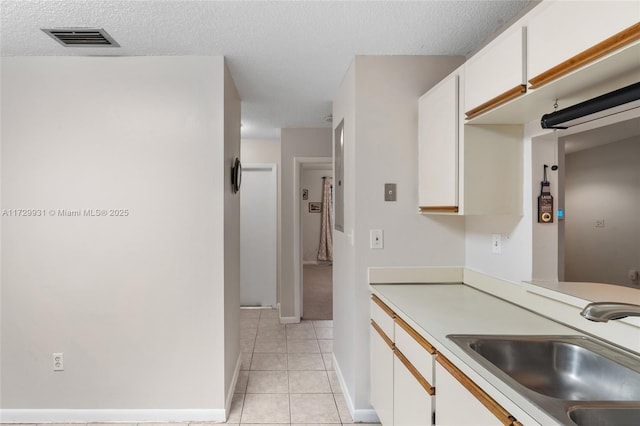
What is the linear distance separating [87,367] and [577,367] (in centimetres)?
271

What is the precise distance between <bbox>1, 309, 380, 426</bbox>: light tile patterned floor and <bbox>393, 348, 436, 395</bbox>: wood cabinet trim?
0.93 m

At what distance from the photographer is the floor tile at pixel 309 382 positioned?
9.73 ft

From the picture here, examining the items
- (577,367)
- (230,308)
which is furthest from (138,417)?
(577,367)

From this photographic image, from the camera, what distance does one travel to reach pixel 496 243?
2205 mm

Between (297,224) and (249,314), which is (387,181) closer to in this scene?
(297,224)

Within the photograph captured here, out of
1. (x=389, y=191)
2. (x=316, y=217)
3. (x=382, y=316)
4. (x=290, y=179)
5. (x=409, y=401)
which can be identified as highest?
(x=290, y=179)

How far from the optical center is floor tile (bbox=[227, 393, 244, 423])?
2.55 metres

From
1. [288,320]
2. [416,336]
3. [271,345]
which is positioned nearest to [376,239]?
[416,336]

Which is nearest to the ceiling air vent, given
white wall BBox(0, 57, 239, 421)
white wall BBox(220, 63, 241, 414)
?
white wall BBox(0, 57, 239, 421)

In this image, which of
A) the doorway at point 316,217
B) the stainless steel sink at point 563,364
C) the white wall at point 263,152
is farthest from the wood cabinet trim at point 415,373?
the doorway at point 316,217

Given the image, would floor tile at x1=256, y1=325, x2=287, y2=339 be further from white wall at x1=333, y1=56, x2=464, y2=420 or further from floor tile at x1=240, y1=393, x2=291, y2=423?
white wall at x1=333, y1=56, x2=464, y2=420

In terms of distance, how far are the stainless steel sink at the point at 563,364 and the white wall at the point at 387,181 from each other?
1.12 metres

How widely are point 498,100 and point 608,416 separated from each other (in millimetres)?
1217

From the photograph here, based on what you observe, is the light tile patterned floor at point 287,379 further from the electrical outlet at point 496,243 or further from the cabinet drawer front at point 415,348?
the electrical outlet at point 496,243
